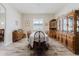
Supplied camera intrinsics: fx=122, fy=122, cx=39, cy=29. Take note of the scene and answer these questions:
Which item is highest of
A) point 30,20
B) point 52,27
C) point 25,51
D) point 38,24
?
point 30,20

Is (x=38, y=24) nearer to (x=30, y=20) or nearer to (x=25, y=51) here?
(x=30, y=20)

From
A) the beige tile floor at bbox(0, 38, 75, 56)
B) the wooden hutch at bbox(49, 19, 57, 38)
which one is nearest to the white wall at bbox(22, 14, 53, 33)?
the wooden hutch at bbox(49, 19, 57, 38)

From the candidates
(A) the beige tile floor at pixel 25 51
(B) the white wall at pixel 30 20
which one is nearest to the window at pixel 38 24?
(B) the white wall at pixel 30 20

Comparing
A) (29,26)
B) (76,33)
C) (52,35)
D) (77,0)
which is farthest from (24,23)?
(77,0)

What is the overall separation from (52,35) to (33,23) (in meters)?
2.54

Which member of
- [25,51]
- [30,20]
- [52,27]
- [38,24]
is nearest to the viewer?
[25,51]

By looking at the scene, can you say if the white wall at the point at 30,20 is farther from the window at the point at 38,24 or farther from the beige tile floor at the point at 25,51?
the beige tile floor at the point at 25,51

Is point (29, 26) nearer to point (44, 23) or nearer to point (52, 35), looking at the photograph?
point (44, 23)

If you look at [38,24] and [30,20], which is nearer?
[30,20]

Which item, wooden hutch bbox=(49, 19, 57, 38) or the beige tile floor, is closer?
the beige tile floor

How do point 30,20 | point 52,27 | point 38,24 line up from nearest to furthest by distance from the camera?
point 52,27 → point 30,20 → point 38,24

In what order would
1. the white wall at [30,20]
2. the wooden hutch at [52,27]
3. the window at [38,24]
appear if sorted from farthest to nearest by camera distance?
the white wall at [30,20] → the window at [38,24] → the wooden hutch at [52,27]

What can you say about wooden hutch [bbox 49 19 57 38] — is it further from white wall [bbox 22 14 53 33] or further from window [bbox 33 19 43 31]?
window [bbox 33 19 43 31]

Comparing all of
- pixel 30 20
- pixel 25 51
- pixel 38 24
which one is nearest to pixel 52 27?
pixel 38 24
